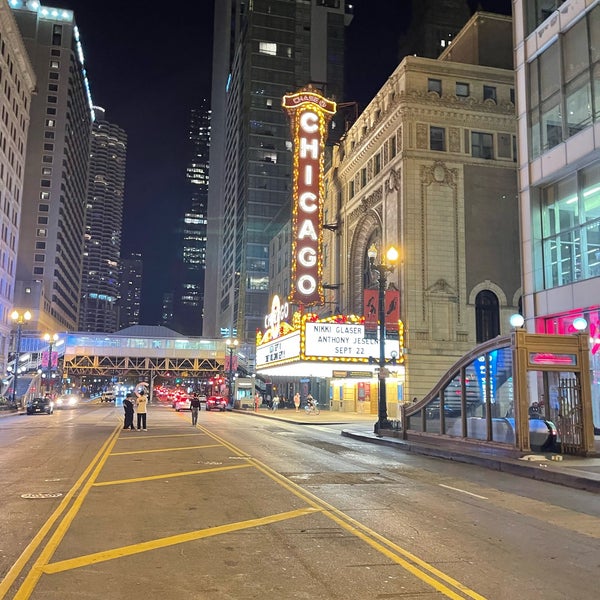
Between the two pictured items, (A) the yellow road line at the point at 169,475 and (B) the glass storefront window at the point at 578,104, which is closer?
(A) the yellow road line at the point at 169,475

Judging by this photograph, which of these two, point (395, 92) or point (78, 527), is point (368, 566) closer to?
point (78, 527)

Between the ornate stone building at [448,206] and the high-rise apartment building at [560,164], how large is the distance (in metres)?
13.6

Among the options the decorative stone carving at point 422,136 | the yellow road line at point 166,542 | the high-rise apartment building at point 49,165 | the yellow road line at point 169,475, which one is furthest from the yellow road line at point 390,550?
the high-rise apartment building at point 49,165

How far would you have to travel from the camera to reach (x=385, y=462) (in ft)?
55.5

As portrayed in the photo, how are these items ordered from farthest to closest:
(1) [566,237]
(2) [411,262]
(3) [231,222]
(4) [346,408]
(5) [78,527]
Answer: (3) [231,222], (4) [346,408], (2) [411,262], (1) [566,237], (5) [78,527]

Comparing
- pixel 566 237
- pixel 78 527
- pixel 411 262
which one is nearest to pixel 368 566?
pixel 78 527

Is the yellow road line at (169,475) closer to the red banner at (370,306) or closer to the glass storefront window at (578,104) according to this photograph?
the glass storefront window at (578,104)

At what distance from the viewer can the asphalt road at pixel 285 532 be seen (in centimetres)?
582

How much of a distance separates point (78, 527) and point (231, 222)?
134339 mm

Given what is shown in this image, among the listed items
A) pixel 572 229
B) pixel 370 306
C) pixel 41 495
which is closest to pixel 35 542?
pixel 41 495

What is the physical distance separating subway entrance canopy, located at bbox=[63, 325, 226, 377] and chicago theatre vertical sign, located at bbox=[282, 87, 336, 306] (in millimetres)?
48450

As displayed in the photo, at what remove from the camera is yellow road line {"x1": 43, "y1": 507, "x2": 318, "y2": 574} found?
636cm

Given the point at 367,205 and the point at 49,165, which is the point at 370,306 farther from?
the point at 49,165

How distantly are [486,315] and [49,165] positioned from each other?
121 metres
